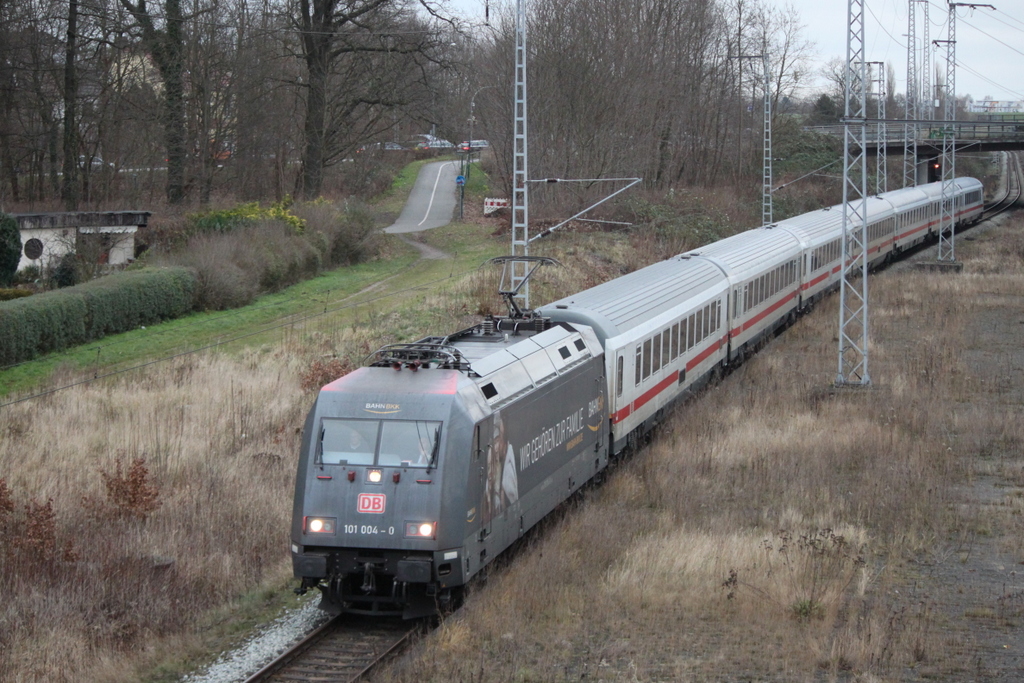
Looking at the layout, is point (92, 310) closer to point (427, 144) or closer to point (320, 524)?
point (320, 524)

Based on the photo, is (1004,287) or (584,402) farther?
(1004,287)

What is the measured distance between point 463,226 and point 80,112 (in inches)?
644

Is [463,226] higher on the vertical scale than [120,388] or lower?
higher

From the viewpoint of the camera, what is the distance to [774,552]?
12.4m

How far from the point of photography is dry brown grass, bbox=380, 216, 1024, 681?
972 centimetres

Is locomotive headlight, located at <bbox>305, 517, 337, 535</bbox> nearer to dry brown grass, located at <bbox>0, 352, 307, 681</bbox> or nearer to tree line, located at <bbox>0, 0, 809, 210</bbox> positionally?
dry brown grass, located at <bbox>0, 352, 307, 681</bbox>

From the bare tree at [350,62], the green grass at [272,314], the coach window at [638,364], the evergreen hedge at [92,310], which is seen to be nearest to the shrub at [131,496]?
the green grass at [272,314]

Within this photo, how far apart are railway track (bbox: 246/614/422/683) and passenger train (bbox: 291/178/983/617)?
0.20 meters

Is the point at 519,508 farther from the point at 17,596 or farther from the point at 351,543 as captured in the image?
the point at 17,596

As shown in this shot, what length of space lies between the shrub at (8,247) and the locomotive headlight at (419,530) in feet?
66.4

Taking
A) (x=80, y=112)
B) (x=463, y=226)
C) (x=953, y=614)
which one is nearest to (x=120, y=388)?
(x=953, y=614)

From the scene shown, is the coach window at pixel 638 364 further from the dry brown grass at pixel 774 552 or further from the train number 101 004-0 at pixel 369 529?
the train number 101 004-0 at pixel 369 529

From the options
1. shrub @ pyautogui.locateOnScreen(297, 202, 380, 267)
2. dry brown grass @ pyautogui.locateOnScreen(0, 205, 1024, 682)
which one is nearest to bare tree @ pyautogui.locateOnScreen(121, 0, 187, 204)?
shrub @ pyautogui.locateOnScreen(297, 202, 380, 267)

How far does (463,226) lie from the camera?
1859 inches
